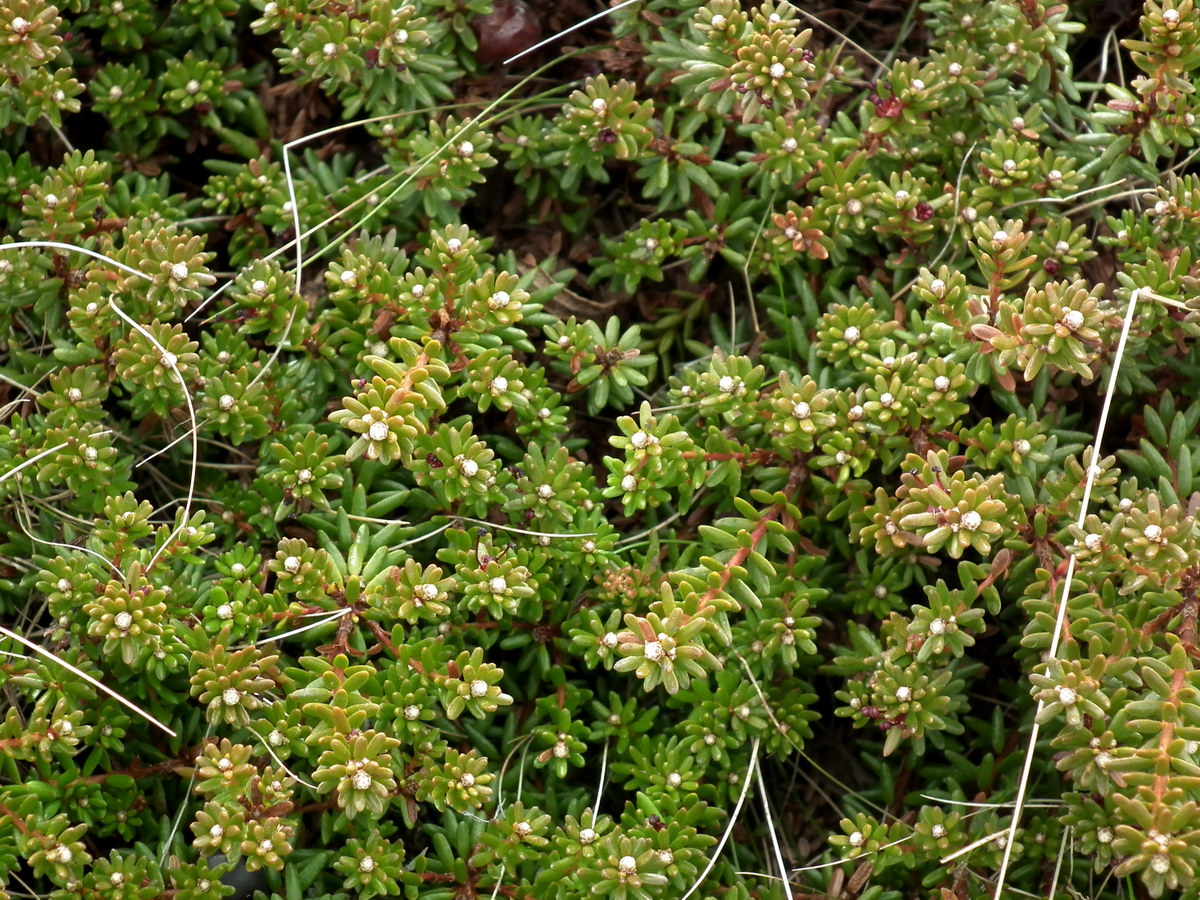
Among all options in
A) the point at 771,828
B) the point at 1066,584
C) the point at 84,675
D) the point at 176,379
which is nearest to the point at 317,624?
the point at 84,675

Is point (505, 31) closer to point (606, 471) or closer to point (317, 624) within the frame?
point (606, 471)

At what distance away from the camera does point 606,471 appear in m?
3.92

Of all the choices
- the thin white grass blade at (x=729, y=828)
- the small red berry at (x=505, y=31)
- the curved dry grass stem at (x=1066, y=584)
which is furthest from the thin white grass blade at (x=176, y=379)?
the curved dry grass stem at (x=1066, y=584)

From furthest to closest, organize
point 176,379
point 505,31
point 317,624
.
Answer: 1. point 505,31
2. point 176,379
3. point 317,624

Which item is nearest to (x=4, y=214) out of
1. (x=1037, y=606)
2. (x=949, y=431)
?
(x=949, y=431)

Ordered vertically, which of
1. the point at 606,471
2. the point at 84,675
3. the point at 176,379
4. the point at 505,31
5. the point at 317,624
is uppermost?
the point at 505,31

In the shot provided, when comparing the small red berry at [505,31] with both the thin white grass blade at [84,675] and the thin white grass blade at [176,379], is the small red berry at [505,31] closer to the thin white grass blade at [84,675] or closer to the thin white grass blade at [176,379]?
the thin white grass blade at [176,379]

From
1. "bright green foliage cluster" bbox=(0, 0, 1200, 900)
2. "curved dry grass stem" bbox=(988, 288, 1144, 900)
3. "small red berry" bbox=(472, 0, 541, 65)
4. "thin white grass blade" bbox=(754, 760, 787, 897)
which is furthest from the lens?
"small red berry" bbox=(472, 0, 541, 65)

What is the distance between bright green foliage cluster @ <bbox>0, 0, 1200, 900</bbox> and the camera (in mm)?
3100

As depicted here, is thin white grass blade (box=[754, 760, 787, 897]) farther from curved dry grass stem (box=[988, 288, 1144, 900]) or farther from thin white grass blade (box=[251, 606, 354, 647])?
thin white grass blade (box=[251, 606, 354, 647])

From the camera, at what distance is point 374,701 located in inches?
126

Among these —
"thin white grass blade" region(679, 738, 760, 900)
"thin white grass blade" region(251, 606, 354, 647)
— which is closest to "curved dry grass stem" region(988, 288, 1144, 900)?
"thin white grass blade" region(679, 738, 760, 900)

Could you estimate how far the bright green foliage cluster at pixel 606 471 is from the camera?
3.10 meters

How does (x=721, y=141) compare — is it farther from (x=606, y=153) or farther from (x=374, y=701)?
(x=374, y=701)
